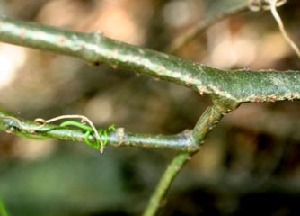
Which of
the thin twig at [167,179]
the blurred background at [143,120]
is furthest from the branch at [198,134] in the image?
the blurred background at [143,120]

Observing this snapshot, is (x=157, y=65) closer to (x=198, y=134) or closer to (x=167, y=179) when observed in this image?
(x=198, y=134)

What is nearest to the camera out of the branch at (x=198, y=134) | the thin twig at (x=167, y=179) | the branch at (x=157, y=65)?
the branch at (x=157, y=65)

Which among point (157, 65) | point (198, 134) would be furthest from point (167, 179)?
point (157, 65)

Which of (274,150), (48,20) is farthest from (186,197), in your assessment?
(48,20)

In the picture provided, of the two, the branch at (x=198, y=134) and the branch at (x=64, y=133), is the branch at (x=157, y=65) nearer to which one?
the branch at (x=198, y=134)

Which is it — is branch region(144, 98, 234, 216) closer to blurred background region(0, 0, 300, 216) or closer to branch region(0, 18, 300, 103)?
branch region(0, 18, 300, 103)

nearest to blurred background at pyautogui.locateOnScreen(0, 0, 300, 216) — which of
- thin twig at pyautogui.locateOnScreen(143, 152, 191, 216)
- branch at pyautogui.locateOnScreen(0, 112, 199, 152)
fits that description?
thin twig at pyautogui.locateOnScreen(143, 152, 191, 216)

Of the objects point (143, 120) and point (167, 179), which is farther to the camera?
point (143, 120)
